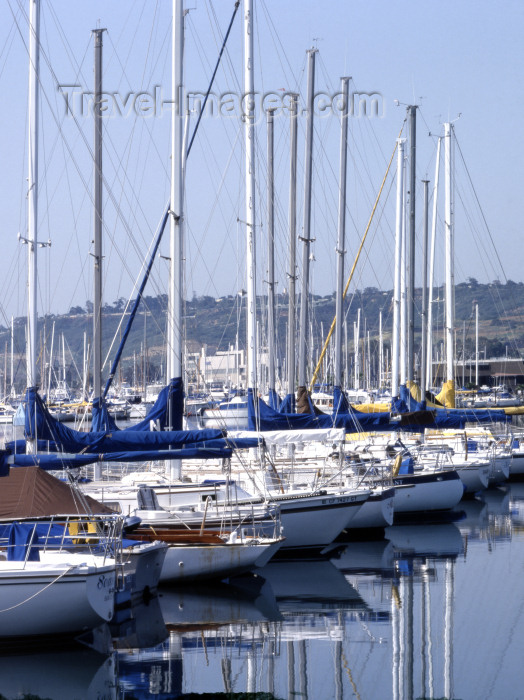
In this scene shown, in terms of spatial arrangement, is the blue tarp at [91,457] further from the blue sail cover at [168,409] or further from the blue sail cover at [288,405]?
the blue sail cover at [288,405]

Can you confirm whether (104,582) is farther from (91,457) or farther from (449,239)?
(449,239)

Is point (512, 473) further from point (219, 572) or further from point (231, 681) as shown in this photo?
point (231, 681)

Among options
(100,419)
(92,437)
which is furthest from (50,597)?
(100,419)

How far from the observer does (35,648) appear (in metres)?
17.2

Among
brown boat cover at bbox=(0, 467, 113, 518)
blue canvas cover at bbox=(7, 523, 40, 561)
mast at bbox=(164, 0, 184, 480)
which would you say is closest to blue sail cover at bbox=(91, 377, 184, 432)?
mast at bbox=(164, 0, 184, 480)

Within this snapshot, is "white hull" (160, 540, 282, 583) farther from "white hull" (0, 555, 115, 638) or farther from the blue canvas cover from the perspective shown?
"white hull" (0, 555, 115, 638)

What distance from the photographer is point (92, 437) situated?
24219 mm

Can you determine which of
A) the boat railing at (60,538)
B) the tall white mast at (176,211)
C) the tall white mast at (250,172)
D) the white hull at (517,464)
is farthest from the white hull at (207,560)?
the white hull at (517,464)

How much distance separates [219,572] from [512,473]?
87.8 feet

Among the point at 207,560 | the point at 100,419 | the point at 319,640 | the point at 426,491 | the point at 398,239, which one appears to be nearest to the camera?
the point at 319,640

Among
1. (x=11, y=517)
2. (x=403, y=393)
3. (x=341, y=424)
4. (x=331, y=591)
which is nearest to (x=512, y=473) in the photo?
Result: (x=403, y=393)

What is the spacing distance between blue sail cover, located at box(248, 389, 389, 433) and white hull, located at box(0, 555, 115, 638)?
45.0 feet

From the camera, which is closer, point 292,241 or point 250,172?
point 250,172

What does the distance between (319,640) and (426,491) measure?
16.5 meters
